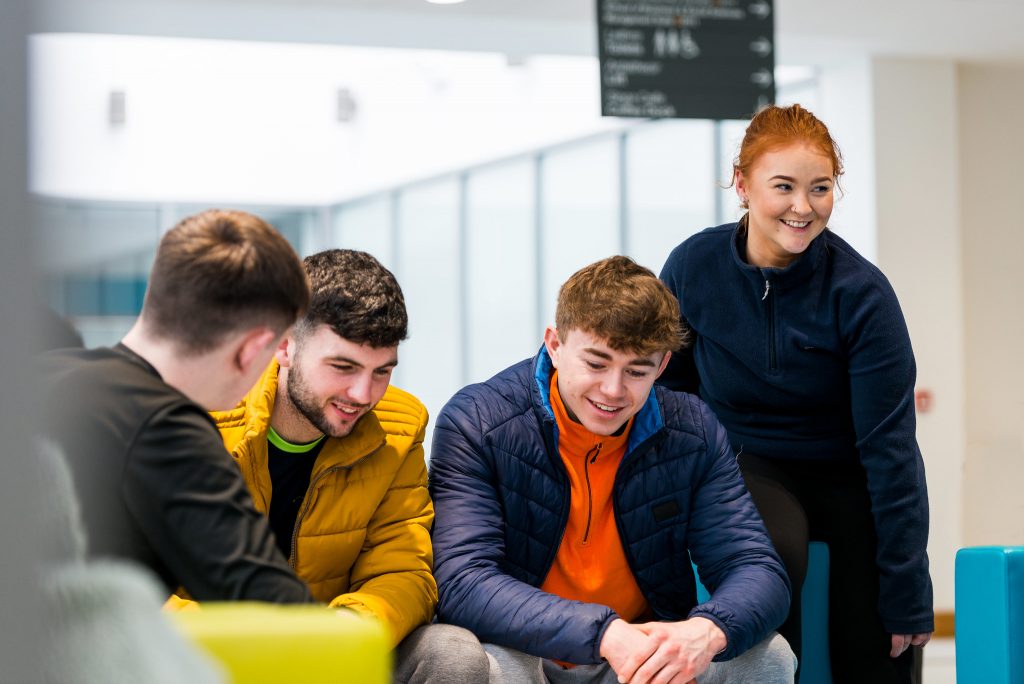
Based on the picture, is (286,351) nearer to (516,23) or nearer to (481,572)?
(481,572)

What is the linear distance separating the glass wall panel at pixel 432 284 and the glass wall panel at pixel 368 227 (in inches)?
11.9

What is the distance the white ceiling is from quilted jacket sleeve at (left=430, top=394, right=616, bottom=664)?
248 cm

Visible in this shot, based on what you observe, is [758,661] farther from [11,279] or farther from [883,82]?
[883,82]

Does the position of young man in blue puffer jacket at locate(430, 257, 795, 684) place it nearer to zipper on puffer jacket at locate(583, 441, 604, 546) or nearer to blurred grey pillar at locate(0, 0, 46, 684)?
zipper on puffer jacket at locate(583, 441, 604, 546)

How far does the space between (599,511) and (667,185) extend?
196 inches

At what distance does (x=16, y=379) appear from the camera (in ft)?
2.38

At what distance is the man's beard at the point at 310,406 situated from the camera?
6.76 ft

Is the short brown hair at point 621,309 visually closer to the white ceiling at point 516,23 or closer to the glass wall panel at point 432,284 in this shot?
the white ceiling at point 516,23

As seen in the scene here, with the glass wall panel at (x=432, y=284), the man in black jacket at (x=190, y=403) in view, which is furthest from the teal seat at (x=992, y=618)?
the glass wall panel at (x=432, y=284)

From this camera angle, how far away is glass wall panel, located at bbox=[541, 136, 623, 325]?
760 cm

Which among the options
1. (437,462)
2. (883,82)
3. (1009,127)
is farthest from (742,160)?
(1009,127)

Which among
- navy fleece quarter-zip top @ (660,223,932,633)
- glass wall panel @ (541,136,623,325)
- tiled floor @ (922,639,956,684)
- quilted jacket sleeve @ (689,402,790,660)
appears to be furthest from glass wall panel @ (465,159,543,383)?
quilted jacket sleeve @ (689,402,790,660)

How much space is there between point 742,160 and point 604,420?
0.74 m

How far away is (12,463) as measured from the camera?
72cm
